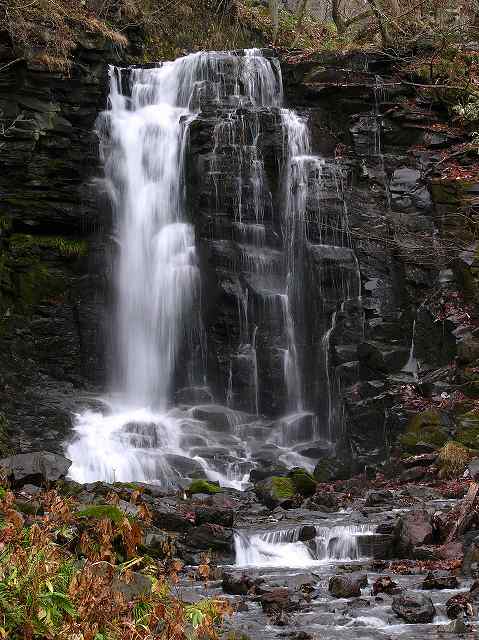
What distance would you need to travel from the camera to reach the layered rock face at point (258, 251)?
56.6 feet

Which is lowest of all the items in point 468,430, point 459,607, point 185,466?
point 459,607

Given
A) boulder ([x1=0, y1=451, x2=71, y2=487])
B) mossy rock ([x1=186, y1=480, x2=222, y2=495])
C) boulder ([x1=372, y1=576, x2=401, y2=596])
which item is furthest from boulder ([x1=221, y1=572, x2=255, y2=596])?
mossy rock ([x1=186, y1=480, x2=222, y2=495])

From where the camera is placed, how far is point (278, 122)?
66.7ft

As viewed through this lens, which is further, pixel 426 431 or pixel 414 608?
pixel 426 431

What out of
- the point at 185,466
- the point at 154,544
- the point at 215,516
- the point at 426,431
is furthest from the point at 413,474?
the point at 154,544

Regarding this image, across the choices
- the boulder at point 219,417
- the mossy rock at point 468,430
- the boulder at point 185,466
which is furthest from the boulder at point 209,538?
the boulder at point 219,417

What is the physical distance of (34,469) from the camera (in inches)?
418

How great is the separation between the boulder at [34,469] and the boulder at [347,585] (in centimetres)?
445

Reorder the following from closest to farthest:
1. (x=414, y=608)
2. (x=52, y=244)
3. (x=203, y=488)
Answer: (x=414, y=608), (x=203, y=488), (x=52, y=244)

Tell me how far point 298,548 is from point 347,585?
7.36 ft

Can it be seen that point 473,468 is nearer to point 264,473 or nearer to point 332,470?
point 332,470

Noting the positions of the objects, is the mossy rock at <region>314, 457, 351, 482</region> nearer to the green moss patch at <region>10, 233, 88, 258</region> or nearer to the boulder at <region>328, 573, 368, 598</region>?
the boulder at <region>328, 573, 368, 598</region>

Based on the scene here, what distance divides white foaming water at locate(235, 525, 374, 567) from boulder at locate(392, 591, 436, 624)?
252 centimetres

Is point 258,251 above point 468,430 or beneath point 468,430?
above
